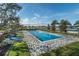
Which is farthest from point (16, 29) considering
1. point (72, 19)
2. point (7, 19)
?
point (72, 19)

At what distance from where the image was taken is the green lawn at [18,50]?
1.57 meters

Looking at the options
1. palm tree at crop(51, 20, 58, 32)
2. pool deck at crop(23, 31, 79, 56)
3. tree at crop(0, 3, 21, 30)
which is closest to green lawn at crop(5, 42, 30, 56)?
pool deck at crop(23, 31, 79, 56)

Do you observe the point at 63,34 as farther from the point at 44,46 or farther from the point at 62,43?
the point at 44,46

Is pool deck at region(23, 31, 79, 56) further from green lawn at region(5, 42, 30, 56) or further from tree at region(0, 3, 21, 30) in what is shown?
tree at region(0, 3, 21, 30)

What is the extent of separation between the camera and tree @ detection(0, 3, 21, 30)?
63.1 inches

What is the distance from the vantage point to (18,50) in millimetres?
1578

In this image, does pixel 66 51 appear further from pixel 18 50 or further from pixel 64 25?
pixel 18 50

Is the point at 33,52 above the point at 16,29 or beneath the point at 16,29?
beneath

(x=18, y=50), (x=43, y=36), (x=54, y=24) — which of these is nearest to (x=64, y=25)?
(x=54, y=24)

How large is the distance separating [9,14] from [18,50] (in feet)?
0.99

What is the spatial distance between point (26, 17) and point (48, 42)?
0.87 feet

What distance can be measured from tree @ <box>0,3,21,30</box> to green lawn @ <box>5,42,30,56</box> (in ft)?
0.48

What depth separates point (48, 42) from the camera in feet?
5.19

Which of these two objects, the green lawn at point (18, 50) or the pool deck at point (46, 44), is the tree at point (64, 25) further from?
the green lawn at point (18, 50)
